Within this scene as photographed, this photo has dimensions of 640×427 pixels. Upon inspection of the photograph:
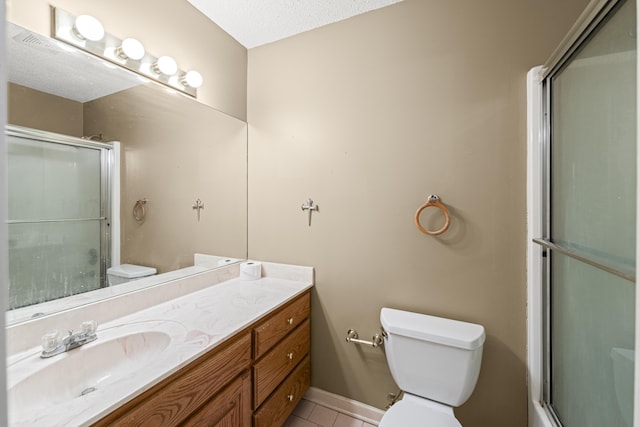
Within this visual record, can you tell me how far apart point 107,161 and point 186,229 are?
1.66 feet

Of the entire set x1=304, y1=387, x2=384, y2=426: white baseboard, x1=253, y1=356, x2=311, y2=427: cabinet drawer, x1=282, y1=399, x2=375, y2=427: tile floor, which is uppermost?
x1=253, y1=356, x2=311, y2=427: cabinet drawer

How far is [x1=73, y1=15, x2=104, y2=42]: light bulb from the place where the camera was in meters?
1.02

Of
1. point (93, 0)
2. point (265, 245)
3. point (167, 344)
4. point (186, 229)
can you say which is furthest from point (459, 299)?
point (93, 0)

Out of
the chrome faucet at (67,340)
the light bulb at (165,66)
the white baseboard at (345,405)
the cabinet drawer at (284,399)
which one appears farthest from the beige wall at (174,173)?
the white baseboard at (345,405)

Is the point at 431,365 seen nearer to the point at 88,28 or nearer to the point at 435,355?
the point at 435,355

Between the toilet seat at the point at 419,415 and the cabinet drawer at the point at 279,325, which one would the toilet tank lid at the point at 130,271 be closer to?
the cabinet drawer at the point at 279,325

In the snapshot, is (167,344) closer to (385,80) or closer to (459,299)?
(459,299)

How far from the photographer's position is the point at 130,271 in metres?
1.23

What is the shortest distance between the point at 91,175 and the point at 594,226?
190cm

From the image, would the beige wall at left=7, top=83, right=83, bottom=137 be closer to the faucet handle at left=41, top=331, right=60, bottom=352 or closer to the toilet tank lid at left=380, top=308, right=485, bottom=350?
the faucet handle at left=41, top=331, right=60, bottom=352

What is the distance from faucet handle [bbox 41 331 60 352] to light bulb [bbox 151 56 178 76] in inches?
47.2

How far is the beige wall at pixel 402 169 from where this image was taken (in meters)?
1.25

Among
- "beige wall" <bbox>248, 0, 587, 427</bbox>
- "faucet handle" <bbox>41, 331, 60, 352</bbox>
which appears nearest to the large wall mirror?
"faucet handle" <bbox>41, 331, 60, 352</bbox>

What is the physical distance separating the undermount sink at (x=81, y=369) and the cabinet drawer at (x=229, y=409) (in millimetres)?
255
